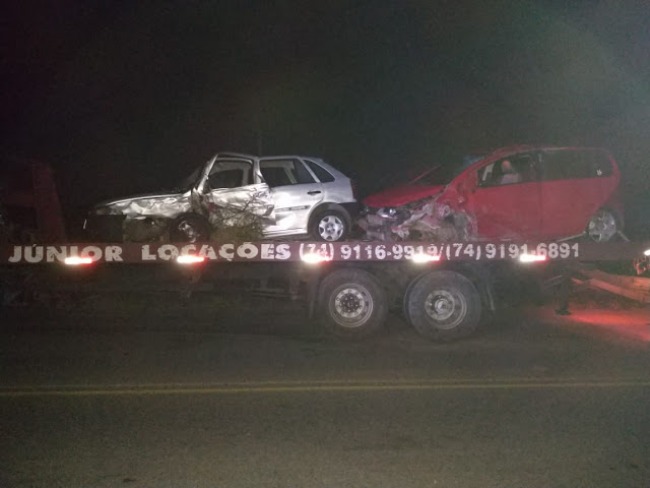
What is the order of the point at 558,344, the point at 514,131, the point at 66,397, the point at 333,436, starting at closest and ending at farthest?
the point at 333,436 → the point at 66,397 → the point at 558,344 → the point at 514,131

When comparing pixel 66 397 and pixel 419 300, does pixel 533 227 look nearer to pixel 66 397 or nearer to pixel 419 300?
pixel 419 300

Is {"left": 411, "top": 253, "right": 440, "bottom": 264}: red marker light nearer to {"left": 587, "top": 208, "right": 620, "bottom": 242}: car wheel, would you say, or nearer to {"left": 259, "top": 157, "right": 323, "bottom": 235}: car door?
{"left": 259, "top": 157, "right": 323, "bottom": 235}: car door

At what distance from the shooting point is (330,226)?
12.3 metres

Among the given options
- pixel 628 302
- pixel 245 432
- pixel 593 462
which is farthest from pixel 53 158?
pixel 593 462

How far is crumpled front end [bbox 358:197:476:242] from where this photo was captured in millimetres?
11539

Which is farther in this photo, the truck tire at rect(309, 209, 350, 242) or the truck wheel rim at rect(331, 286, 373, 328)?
A: the truck tire at rect(309, 209, 350, 242)

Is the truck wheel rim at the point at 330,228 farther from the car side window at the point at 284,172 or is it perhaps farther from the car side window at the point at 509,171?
the car side window at the point at 509,171

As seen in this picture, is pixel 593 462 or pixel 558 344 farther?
pixel 558 344

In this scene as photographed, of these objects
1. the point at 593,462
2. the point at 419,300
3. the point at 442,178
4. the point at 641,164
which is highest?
the point at 641,164

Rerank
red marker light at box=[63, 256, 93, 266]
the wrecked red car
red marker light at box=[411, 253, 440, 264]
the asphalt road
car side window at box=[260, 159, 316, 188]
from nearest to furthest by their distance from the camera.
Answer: the asphalt road → red marker light at box=[63, 256, 93, 266] → red marker light at box=[411, 253, 440, 264] → the wrecked red car → car side window at box=[260, 159, 316, 188]

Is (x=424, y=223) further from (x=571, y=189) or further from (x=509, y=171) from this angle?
(x=571, y=189)

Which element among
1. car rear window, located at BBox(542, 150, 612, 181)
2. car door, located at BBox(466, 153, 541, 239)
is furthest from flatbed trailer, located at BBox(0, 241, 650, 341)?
car rear window, located at BBox(542, 150, 612, 181)

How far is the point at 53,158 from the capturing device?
26031 mm

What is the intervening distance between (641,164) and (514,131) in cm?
652
